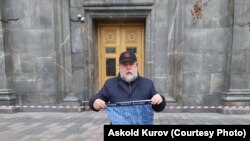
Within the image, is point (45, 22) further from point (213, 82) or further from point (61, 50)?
point (213, 82)

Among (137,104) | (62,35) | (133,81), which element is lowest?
(137,104)

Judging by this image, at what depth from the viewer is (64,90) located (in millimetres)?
8188

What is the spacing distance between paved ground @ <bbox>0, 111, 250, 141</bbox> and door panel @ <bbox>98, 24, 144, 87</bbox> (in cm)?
202

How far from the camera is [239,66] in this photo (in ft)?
24.6

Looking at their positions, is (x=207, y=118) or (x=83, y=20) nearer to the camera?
(x=207, y=118)

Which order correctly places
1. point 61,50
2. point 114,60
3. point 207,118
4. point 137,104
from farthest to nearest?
point 114,60 < point 61,50 < point 207,118 < point 137,104

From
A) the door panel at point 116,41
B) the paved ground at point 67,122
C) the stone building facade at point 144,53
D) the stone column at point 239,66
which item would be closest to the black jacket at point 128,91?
the paved ground at point 67,122

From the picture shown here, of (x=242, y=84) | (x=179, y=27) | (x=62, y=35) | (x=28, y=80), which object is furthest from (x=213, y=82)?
(x=28, y=80)

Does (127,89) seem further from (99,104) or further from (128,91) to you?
(99,104)

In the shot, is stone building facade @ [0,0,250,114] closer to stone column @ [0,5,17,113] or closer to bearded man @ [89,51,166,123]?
stone column @ [0,5,17,113]

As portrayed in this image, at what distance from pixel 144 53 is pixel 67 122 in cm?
362

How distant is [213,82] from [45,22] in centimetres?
616

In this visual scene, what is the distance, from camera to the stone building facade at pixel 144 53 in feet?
25.1

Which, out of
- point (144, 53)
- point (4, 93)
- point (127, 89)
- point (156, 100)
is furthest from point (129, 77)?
point (4, 93)
